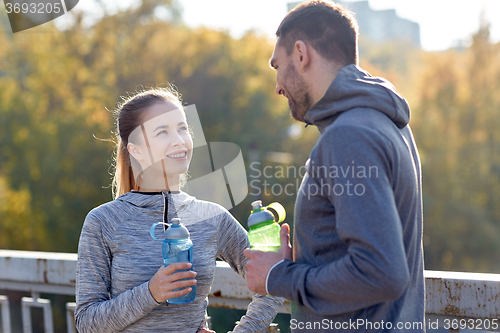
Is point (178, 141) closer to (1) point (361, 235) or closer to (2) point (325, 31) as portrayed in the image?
(2) point (325, 31)

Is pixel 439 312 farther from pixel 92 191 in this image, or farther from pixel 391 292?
pixel 92 191

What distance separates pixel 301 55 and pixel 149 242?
0.98m

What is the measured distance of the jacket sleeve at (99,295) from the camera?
67.0 inches

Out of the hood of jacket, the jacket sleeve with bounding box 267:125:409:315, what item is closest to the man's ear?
the hood of jacket

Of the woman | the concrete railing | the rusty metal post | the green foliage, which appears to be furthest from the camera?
the green foliage

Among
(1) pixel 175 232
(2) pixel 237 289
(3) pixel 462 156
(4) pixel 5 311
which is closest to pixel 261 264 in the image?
(1) pixel 175 232

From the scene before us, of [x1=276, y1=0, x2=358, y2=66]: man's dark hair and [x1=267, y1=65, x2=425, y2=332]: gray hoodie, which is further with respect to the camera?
[x1=276, y1=0, x2=358, y2=66]: man's dark hair

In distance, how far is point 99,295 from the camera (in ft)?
5.81

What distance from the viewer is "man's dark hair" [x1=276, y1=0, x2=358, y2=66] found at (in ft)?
4.95

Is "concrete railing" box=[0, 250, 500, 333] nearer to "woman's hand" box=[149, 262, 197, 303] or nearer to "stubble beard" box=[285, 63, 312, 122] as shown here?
"woman's hand" box=[149, 262, 197, 303]

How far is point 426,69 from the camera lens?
19734 millimetres

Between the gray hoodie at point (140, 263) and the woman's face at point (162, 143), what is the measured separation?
138mm

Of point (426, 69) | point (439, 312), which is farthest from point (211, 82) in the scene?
point (439, 312)

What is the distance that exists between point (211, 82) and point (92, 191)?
6.00 meters
